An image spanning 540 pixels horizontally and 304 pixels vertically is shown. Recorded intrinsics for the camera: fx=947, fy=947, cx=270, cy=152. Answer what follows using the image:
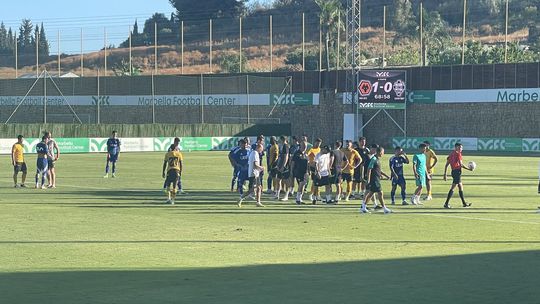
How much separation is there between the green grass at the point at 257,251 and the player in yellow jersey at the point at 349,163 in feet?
5.02

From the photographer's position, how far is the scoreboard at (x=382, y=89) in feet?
251

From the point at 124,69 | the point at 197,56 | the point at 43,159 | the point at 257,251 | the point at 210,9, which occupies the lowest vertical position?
the point at 257,251

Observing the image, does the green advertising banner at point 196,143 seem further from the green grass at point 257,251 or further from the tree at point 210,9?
the tree at point 210,9

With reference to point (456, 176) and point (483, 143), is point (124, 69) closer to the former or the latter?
point (483, 143)

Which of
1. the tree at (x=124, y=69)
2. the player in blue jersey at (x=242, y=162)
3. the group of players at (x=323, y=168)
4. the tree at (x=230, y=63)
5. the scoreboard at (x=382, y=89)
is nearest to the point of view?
the group of players at (x=323, y=168)

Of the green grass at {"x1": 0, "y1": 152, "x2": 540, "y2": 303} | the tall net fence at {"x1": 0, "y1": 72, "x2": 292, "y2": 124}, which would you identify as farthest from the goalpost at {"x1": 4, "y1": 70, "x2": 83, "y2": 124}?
the green grass at {"x1": 0, "y1": 152, "x2": 540, "y2": 303}

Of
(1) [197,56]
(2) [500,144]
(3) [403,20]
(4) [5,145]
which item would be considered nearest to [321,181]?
(4) [5,145]

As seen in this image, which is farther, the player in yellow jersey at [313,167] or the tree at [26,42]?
the tree at [26,42]

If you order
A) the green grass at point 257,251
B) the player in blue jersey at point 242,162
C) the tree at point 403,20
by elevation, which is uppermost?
the tree at point 403,20

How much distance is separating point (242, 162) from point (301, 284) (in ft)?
48.6

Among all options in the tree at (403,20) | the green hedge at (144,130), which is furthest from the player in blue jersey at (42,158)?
the tree at (403,20)

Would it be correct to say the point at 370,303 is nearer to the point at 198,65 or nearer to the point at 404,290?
the point at 404,290

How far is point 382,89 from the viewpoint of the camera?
76938 millimetres

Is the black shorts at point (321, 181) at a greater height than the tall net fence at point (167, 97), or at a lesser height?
lesser
